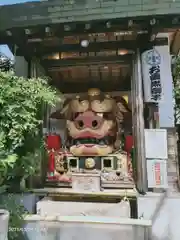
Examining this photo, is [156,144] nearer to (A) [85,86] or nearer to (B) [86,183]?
(B) [86,183]

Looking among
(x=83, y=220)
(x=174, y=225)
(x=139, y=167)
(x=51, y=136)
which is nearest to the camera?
(x=83, y=220)

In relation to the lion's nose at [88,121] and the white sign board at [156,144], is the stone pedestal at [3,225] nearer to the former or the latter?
the white sign board at [156,144]

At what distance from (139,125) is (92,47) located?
191 centimetres

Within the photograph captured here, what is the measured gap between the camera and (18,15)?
4516 millimetres

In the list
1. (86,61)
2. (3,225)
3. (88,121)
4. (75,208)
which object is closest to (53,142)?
(88,121)

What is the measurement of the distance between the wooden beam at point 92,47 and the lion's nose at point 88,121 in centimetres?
150

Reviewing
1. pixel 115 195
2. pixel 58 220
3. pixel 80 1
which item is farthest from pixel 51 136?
pixel 80 1

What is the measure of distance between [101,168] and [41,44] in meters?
3.02

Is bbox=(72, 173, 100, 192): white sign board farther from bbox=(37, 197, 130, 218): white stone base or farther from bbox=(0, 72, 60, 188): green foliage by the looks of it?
bbox=(0, 72, 60, 188): green foliage

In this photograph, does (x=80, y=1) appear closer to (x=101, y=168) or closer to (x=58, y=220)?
(x=101, y=168)

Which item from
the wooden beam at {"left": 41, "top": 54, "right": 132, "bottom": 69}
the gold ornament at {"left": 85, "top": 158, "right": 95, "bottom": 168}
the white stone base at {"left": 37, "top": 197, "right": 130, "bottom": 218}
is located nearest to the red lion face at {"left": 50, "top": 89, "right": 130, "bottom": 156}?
the gold ornament at {"left": 85, "top": 158, "right": 95, "bottom": 168}

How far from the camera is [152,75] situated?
186 inches

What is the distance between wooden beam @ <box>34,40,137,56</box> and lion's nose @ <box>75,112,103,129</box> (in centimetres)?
150

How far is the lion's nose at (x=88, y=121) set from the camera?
5.71 metres
